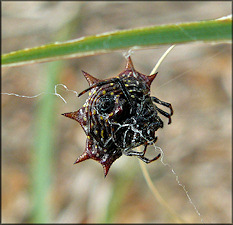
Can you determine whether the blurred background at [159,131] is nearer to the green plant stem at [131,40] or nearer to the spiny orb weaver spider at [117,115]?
the spiny orb weaver spider at [117,115]

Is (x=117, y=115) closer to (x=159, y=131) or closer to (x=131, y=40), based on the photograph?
(x=131, y=40)

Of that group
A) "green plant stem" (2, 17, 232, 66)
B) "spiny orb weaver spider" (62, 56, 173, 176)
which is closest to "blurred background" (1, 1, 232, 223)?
"spiny orb weaver spider" (62, 56, 173, 176)

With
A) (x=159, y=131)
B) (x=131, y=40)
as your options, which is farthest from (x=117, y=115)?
(x=159, y=131)

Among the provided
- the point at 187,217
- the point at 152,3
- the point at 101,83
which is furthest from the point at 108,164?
the point at 152,3

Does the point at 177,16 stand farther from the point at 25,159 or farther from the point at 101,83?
the point at 101,83

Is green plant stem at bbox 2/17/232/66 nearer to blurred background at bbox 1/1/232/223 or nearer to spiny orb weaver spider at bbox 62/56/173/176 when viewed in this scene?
spiny orb weaver spider at bbox 62/56/173/176
